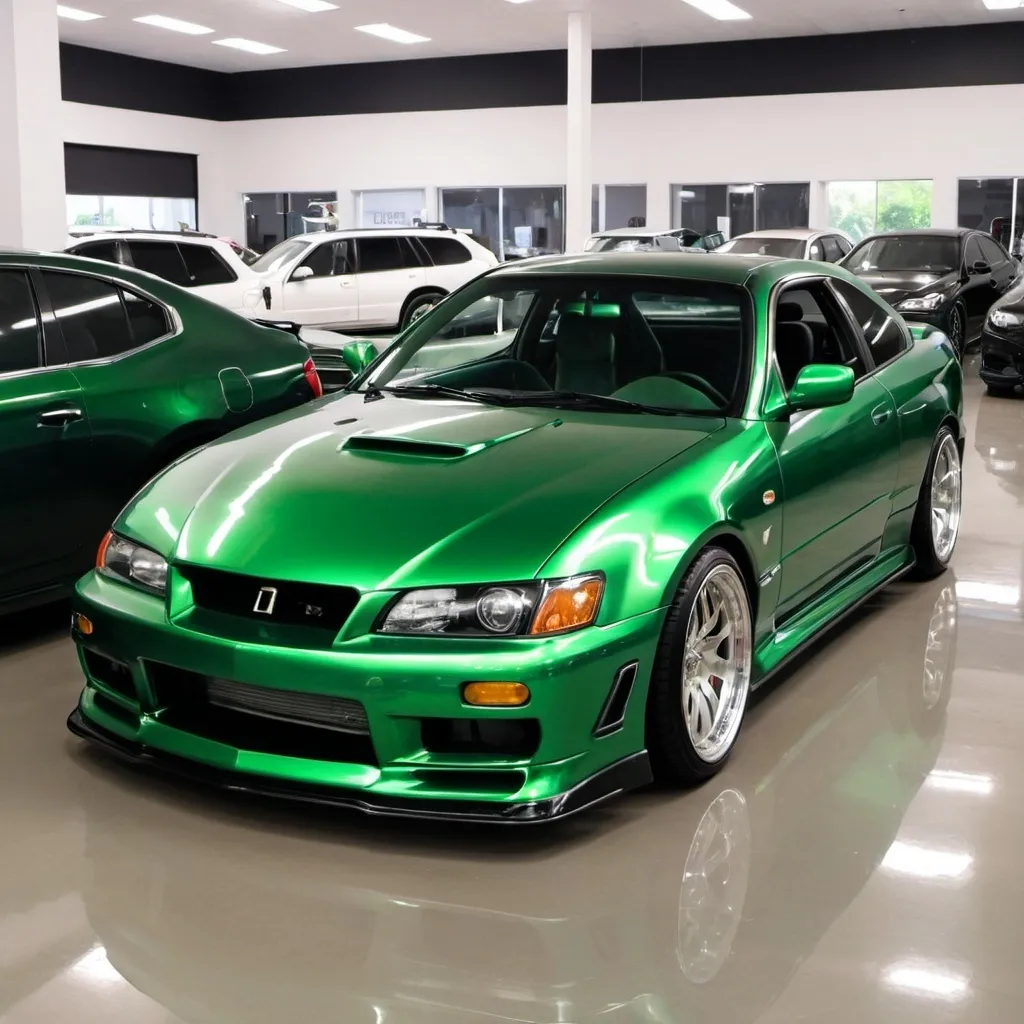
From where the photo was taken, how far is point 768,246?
52.5ft

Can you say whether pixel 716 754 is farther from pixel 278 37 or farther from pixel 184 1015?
pixel 278 37

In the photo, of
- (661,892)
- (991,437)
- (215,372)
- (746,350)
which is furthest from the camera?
(991,437)

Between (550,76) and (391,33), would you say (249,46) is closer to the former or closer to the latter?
(391,33)

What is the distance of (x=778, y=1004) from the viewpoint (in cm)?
240

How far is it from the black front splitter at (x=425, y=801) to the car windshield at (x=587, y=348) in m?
1.16

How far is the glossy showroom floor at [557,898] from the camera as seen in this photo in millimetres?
2420

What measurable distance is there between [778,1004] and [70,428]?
9.90 ft

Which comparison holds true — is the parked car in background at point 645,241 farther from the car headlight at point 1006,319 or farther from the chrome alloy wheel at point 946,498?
A: the chrome alloy wheel at point 946,498

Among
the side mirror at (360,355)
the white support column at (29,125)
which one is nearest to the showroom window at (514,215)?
the white support column at (29,125)

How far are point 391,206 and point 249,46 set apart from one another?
4523 millimetres

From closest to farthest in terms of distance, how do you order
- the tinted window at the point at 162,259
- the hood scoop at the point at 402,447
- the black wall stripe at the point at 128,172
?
the hood scoop at the point at 402,447, the tinted window at the point at 162,259, the black wall stripe at the point at 128,172

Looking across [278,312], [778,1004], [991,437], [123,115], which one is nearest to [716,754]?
[778,1004]

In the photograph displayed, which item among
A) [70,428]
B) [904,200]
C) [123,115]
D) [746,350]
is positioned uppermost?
[123,115]

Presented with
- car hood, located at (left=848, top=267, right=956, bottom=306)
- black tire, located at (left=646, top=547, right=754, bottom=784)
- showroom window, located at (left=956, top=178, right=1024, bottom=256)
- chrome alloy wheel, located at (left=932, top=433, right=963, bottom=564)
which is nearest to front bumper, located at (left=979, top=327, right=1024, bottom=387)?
car hood, located at (left=848, top=267, right=956, bottom=306)
